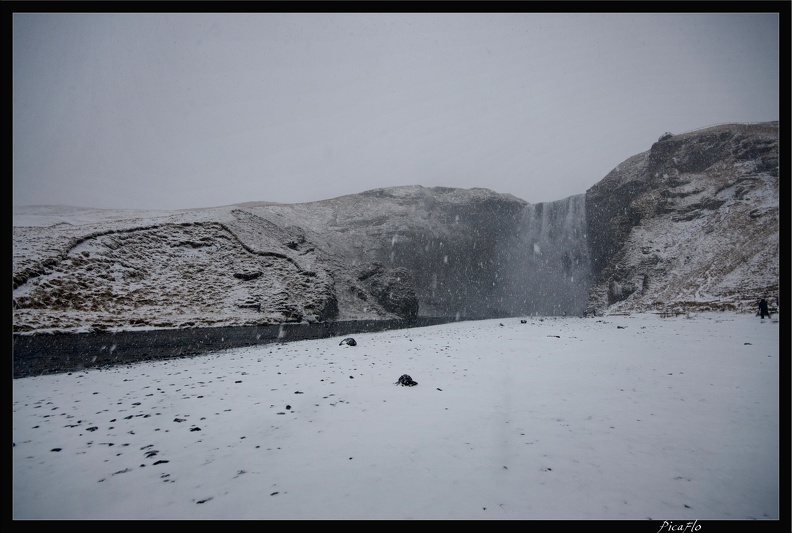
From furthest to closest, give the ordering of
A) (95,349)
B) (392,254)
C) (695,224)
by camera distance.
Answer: (392,254), (695,224), (95,349)

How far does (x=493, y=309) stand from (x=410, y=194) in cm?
3422

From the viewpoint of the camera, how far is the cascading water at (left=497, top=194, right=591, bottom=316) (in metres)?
56.0

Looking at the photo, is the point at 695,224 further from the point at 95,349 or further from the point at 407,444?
the point at 95,349

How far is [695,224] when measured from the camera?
35.1 m

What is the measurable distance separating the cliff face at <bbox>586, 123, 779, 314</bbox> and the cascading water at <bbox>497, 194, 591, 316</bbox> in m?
8.04

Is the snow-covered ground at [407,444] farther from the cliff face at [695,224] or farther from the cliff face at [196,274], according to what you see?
the cliff face at [695,224]

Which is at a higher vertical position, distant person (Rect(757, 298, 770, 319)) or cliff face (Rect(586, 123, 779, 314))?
cliff face (Rect(586, 123, 779, 314))

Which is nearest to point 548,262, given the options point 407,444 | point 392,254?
point 392,254

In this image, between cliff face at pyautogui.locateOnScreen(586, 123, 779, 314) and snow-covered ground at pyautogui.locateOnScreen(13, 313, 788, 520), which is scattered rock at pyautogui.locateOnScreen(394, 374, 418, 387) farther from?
cliff face at pyautogui.locateOnScreen(586, 123, 779, 314)

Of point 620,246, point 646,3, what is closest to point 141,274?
point 646,3

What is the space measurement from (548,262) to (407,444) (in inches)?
2619

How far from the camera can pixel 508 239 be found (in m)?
70.7
